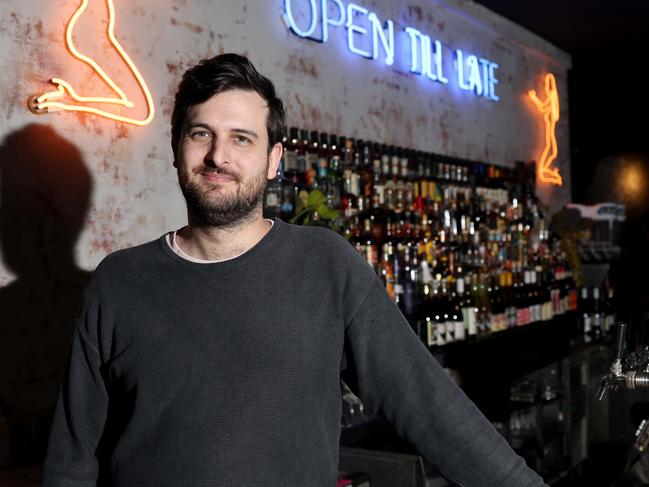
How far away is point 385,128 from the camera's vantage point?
530 cm

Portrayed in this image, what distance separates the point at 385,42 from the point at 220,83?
3.67 metres

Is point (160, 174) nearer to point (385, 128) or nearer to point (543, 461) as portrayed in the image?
point (385, 128)

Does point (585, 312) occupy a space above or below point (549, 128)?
below

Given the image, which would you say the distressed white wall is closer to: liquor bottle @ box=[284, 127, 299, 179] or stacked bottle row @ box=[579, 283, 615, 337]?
liquor bottle @ box=[284, 127, 299, 179]

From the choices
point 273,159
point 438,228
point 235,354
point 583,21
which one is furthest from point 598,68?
point 235,354

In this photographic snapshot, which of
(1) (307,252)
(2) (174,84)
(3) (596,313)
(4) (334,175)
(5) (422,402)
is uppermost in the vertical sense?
(2) (174,84)

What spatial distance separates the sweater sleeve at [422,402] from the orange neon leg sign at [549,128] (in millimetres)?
6162

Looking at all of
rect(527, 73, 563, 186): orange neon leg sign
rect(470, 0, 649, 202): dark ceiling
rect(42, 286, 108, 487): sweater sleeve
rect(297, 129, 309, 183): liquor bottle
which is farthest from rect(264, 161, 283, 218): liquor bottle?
rect(527, 73, 563, 186): orange neon leg sign

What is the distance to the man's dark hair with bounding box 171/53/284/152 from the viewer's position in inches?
70.0

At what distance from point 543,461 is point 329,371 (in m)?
3.86

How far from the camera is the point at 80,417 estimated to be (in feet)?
5.71

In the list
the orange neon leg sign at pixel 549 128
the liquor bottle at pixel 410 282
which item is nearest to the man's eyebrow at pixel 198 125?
the liquor bottle at pixel 410 282

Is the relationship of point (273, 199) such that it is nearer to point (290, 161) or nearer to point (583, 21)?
point (290, 161)

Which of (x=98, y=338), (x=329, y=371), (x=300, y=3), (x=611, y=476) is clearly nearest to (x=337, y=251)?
(x=329, y=371)
